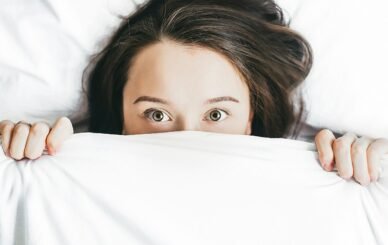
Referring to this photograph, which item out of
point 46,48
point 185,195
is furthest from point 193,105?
point 46,48

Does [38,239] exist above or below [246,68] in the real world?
below

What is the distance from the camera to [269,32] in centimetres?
102

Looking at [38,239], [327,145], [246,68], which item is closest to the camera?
[38,239]

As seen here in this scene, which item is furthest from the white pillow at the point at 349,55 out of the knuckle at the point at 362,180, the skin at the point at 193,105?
the knuckle at the point at 362,180

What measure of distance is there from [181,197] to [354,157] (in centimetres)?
26

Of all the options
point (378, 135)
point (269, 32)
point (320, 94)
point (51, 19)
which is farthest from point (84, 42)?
point (378, 135)

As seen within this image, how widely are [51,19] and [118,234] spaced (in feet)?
1.54

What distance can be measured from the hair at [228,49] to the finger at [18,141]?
9.9 inches

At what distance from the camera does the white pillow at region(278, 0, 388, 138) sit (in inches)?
40.0

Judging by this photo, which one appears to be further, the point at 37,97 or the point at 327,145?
the point at 37,97

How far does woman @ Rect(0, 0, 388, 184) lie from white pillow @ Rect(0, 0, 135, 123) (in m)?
0.03

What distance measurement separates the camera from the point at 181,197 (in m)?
0.73

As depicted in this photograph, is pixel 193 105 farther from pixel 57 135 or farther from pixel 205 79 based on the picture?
pixel 57 135

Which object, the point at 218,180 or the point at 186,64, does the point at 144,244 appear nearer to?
the point at 218,180
